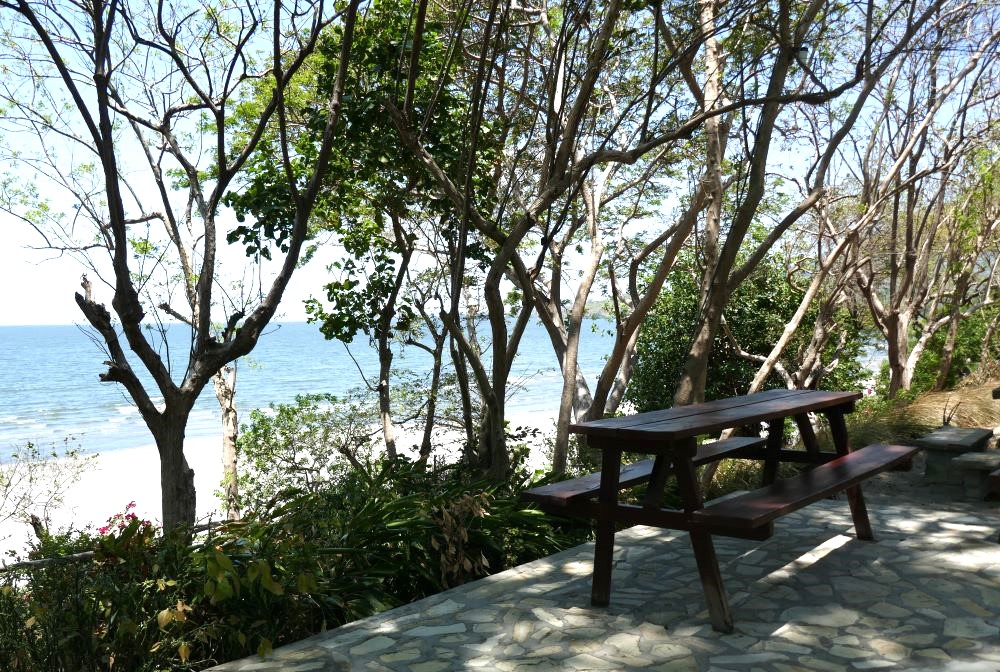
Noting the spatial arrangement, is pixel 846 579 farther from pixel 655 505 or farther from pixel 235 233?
pixel 235 233

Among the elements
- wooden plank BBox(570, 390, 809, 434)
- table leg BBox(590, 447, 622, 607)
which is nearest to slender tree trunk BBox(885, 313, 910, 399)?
wooden plank BBox(570, 390, 809, 434)

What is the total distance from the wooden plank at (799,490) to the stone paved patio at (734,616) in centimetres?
58

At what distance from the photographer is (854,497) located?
221 inches

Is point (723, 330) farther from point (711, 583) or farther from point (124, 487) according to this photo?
point (124, 487)

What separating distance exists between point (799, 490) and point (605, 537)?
1067mm

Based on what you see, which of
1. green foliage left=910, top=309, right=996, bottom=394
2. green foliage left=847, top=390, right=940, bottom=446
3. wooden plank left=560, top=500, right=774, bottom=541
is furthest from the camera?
green foliage left=910, top=309, right=996, bottom=394

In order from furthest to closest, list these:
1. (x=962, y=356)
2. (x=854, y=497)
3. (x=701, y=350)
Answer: (x=962, y=356) < (x=701, y=350) < (x=854, y=497)

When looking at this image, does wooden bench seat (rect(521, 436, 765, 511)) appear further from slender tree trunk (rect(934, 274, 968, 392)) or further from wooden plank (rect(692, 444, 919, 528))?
slender tree trunk (rect(934, 274, 968, 392))

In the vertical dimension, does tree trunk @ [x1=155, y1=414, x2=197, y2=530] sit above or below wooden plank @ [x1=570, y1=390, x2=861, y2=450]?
below

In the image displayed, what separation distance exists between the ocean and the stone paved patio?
268 inches

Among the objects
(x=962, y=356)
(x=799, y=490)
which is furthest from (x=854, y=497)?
(x=962, y=356)

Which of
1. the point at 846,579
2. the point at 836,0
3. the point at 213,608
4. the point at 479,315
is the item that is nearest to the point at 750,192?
the point at 836,0

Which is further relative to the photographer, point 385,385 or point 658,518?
point 385,385

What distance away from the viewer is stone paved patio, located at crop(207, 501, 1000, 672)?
3846 mm
